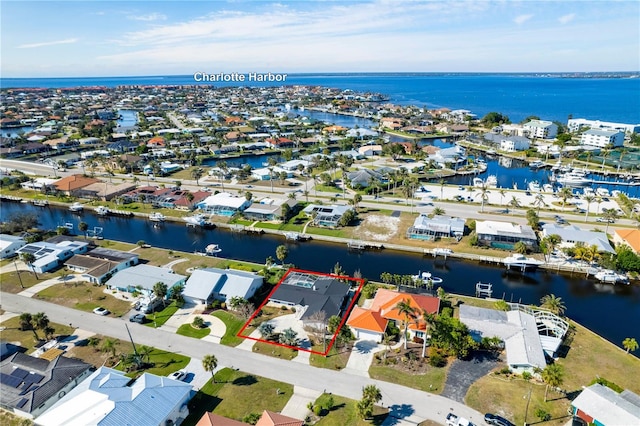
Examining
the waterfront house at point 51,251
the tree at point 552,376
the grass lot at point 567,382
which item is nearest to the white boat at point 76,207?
the waterfront house at point 51,251

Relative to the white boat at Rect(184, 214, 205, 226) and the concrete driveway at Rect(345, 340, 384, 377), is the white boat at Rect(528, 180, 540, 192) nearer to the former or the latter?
the concrete driveway at Rect(345, 340, 384, 377)

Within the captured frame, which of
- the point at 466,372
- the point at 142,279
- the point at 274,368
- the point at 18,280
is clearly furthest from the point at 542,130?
the point at 18,280

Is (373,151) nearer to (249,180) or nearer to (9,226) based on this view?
(249,180)

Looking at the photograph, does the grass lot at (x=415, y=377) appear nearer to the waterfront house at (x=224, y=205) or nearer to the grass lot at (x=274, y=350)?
the grass lot at (x=274, y=350)

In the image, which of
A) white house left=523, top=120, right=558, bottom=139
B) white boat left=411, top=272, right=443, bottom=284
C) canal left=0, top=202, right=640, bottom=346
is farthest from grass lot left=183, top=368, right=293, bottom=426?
white house left=523, top=120, right=558, bottom=139

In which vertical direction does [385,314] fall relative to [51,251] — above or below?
below

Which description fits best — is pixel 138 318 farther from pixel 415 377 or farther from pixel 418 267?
pixel 418 267
